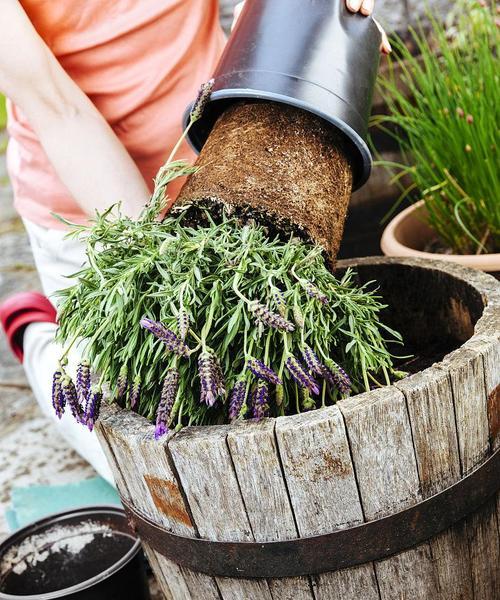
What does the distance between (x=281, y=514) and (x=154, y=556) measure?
0.39m

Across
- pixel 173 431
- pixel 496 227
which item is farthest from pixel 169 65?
pixel 173 431

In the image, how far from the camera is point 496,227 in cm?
215

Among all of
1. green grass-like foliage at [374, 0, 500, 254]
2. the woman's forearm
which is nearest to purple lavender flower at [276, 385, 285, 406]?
the woman's forearm

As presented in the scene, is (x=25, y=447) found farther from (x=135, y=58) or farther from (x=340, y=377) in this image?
(x=340, y=377)

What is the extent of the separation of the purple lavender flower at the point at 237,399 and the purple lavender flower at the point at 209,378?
5cm

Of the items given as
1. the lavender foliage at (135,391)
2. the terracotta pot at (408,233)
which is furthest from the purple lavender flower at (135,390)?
the terracotta pot at (408,233)

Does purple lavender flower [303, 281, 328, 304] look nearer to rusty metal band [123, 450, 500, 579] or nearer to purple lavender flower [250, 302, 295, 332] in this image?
purple lavender flower [250, 302, 295, 332]

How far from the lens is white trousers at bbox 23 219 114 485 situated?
239cm

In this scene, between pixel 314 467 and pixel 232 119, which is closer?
pixel 314 467

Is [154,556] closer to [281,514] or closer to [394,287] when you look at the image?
[281,514]

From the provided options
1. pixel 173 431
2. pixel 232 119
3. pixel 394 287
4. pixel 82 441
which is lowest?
pixel 82 441

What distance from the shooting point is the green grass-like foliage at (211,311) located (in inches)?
50.9

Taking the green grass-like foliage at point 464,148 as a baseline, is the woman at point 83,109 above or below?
above

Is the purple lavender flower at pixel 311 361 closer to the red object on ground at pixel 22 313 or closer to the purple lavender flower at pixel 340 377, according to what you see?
the purple lavender flower at pixel 340 377
